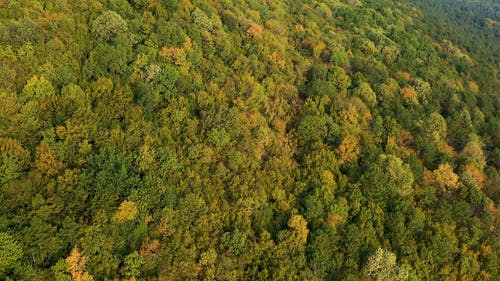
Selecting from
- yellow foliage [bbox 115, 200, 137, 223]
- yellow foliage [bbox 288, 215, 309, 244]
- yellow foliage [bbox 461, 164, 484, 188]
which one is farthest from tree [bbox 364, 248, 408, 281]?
yellow foliage [bbox 115, 200, 137, 223]

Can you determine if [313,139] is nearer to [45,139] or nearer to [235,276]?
[235,276]

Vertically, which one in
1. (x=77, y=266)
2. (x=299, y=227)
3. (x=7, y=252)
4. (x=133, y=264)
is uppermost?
(x=299, y=227)

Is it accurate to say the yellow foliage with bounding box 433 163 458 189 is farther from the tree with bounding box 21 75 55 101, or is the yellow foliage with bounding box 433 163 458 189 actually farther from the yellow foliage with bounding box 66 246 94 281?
the tree with bounding box 21 75 55 101

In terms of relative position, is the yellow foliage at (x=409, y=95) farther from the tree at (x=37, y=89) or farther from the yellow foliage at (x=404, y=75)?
the tree at (x=37, y=89)

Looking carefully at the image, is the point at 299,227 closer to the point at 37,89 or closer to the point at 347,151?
the point at 347,151

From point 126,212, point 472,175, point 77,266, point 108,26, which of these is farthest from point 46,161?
point 472,175

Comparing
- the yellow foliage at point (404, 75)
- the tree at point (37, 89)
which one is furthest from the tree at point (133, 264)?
the yellow foliage at point (404, 75)
